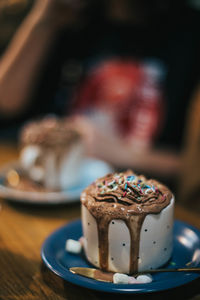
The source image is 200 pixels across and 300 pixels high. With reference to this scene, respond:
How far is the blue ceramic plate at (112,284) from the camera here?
77cm

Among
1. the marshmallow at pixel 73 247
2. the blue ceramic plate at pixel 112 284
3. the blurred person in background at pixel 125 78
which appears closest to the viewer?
the blue ceramic plate at pixel 112 284

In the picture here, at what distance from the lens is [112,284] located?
0.78 metres

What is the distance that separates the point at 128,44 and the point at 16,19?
102cm

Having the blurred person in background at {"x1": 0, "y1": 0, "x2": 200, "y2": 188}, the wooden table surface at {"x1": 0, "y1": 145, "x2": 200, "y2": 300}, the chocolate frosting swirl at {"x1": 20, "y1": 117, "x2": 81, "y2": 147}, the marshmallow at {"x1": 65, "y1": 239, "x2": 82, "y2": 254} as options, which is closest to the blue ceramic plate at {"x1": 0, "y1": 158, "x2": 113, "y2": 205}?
the wooden table surface at {"x1": 0, "y1": 145, "x2": 200, "y2": 300}

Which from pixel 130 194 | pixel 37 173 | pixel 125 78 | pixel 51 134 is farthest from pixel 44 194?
pixel 125 78

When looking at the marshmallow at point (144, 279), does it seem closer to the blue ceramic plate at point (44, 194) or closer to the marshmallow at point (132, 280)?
the marshmallow at point (132, 280)

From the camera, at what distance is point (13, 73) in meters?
2.53

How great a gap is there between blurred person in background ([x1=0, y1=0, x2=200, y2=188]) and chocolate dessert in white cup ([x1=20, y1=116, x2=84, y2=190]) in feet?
3.30

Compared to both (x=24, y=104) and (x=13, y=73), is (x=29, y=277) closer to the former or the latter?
(x=13, y=73)

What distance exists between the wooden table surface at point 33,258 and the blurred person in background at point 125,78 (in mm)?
1282

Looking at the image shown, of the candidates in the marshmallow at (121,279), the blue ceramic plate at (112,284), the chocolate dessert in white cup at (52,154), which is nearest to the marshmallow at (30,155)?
the chocolate dessert in white cup at (52,154)

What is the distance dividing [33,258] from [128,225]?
34cm

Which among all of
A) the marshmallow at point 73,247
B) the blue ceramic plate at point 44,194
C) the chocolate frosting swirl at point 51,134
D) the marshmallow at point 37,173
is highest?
the chocolate frosting swirl at point 51,134

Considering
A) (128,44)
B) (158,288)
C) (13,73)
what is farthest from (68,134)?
(128,44)
